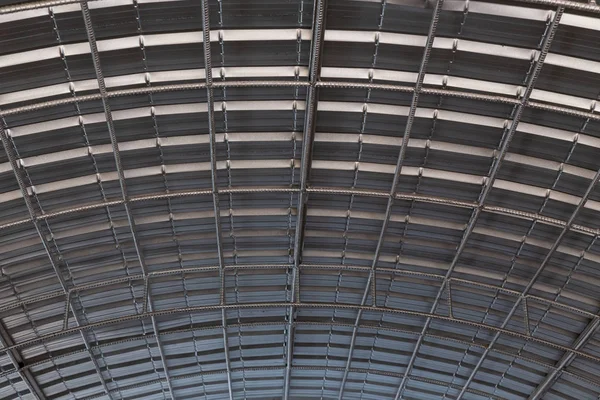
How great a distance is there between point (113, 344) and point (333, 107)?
51.8ft

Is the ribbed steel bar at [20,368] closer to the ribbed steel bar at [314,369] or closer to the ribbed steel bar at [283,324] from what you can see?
the ribbed steel bar at [283,324]

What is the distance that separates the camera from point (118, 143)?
74.3ft

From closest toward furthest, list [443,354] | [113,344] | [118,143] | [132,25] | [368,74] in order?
[132,25], [368,74], [118,143], [113,344], [443,354]

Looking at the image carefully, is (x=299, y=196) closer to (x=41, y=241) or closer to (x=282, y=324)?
(x=282, y=324)

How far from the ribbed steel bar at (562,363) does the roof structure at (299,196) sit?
0.14 m

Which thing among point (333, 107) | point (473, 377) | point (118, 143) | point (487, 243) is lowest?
point (473, 377)

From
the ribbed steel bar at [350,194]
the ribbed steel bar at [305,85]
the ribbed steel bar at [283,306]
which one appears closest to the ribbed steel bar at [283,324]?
the ribbed steel bar at [283,306]

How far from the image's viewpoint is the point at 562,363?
98.5ft

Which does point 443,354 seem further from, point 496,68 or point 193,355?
point 496,68

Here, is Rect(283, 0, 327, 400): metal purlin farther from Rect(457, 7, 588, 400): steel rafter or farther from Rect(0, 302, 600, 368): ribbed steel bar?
Rect(457, 7, 588, 400): steel rafter

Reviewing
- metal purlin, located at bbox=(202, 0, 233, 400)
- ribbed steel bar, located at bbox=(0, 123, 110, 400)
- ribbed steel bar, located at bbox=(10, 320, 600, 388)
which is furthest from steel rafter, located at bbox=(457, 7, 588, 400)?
ribbed steel bar, located at bbox=(0, 123, 110, 400)

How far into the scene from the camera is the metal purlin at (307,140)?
1917 centimetres

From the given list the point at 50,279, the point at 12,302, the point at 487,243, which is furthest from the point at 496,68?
the point at 12,302

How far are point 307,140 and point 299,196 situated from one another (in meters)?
2.98
